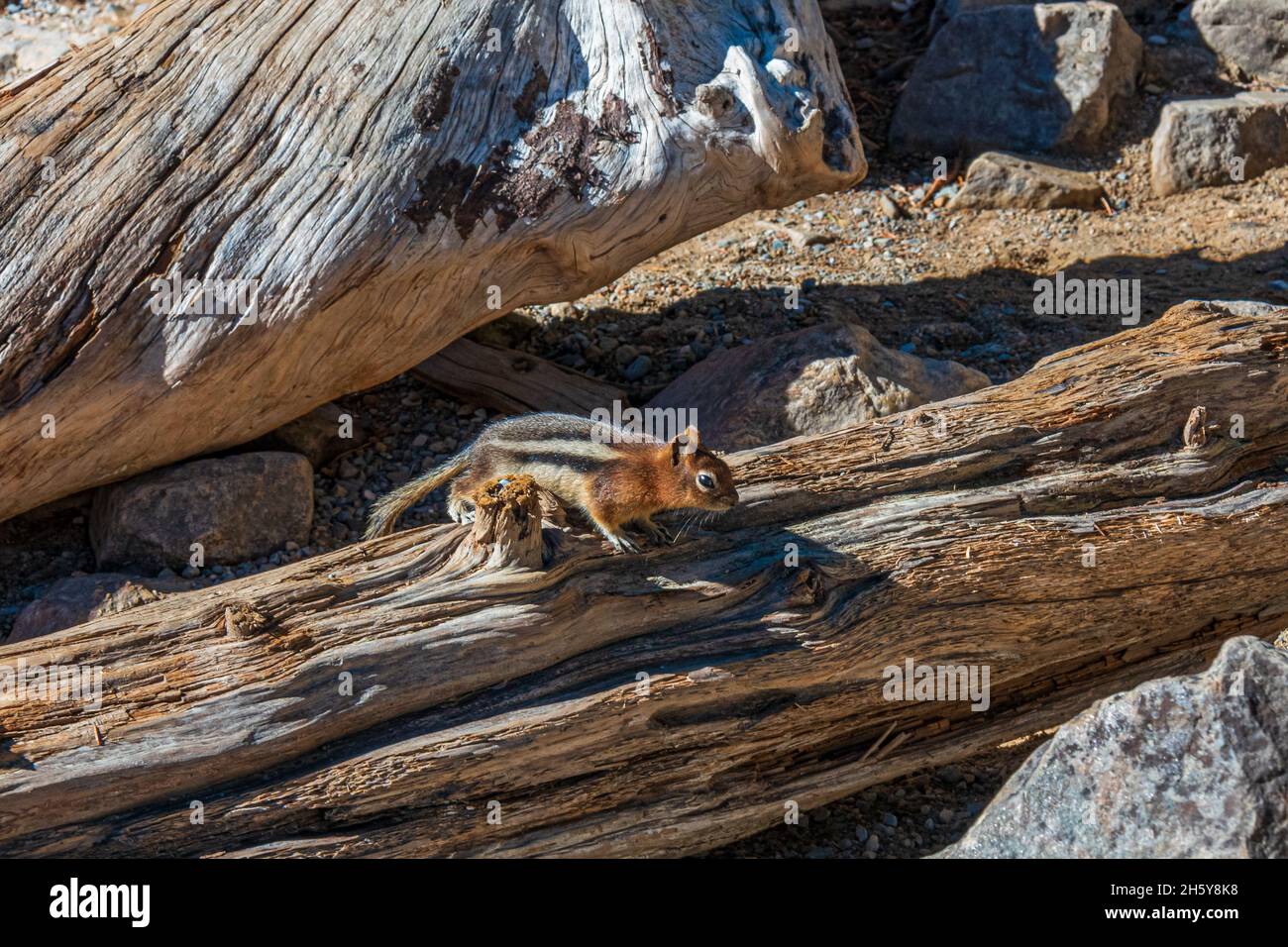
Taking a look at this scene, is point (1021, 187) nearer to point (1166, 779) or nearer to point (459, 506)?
point (459, 506)

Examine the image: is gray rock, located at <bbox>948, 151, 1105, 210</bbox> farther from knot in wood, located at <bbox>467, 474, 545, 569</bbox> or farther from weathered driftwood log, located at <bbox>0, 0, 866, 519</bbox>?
knot in wood, located at <bbox>467, 474, 545, 569</bbox>

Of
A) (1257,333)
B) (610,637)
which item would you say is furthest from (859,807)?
(1257,333)

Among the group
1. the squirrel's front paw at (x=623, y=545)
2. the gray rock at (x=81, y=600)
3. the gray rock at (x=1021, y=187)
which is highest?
the gray rock at (x=1021, y=187)

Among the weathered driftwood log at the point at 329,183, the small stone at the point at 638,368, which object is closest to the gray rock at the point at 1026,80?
the weathered driftwood log at the point at 329,183

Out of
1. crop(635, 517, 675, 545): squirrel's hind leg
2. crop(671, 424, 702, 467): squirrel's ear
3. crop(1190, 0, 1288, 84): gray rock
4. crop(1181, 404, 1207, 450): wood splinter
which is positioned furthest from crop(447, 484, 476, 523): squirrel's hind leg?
crop(1190, 0, 1288, 84): gray rock

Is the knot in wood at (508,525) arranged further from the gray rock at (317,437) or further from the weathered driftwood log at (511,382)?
the weathered driftwood log at (511,382)

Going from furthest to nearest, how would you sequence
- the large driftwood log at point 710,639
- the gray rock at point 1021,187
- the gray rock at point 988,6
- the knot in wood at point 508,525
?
the gray rock at point 988,6
the gray rock at point 1021,187
the knot in wood at point 508,525
the large driftwood log at point 710,639
